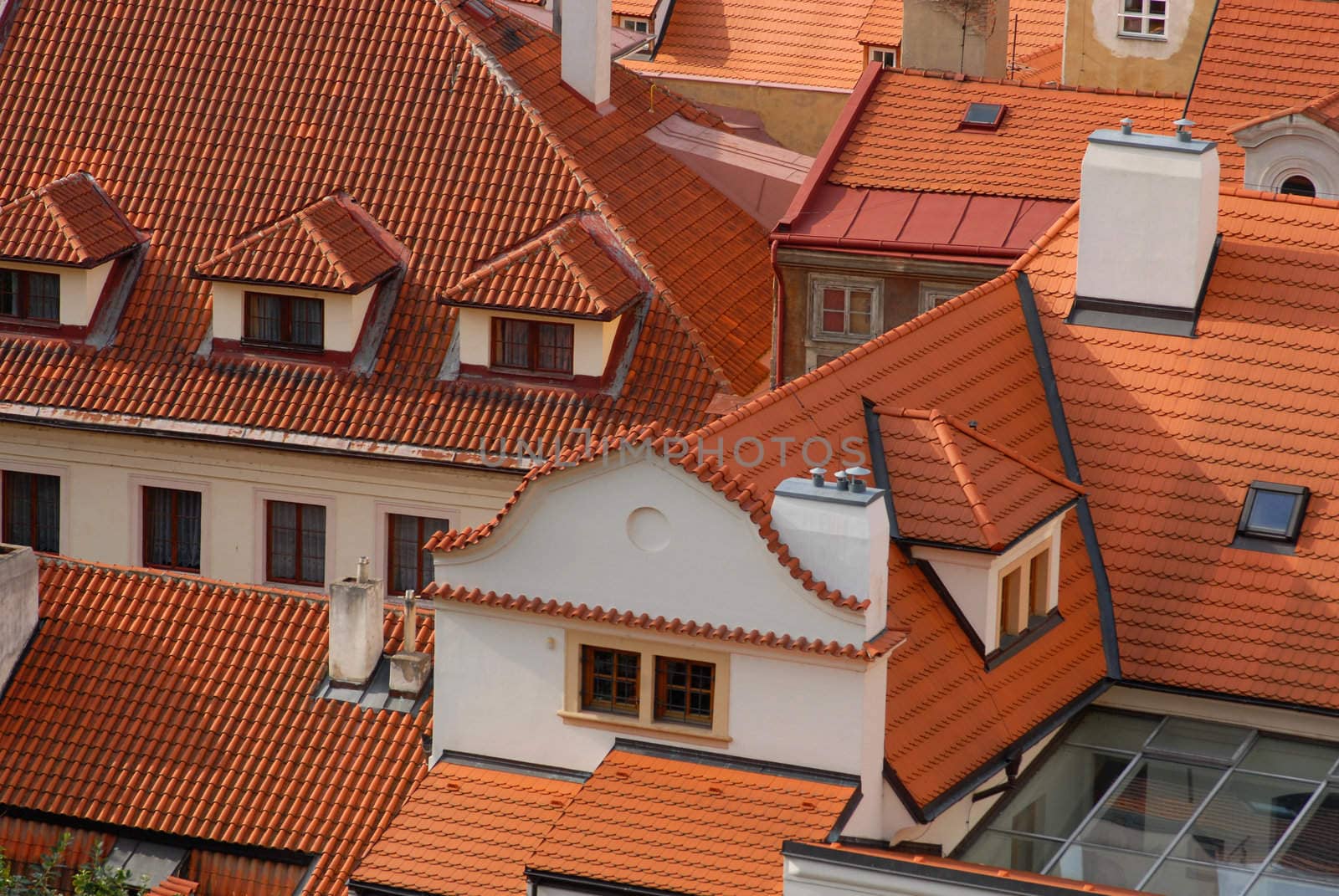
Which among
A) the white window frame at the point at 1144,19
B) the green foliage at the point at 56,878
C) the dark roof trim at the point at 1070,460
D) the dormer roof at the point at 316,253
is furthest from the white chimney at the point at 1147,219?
the white window frame at the point at 1144,19

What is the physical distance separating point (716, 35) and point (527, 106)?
2178 cm

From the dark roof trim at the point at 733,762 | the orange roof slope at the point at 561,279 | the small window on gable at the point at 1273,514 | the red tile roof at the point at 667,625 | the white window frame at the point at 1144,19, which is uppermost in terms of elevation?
the white window frame at the point at 1144,19

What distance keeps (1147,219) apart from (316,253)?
51.8 feet

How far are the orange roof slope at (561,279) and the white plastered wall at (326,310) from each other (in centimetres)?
167

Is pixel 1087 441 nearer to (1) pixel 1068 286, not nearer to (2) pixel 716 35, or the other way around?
(1) pixel 1068 286

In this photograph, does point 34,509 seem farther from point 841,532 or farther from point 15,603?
point 841,532

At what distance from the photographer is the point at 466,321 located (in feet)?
162

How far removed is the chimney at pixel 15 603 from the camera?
40906 mm

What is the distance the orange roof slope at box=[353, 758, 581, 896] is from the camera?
109ft

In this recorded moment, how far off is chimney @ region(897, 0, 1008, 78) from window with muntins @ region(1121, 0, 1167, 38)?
8.96 ft

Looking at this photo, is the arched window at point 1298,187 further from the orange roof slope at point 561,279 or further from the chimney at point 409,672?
the chimney at point 409,672

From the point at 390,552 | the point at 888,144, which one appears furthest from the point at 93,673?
the point at 888,144

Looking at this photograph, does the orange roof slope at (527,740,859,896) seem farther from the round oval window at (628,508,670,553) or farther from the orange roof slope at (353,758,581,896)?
the round oval window at (628,508,670,553)

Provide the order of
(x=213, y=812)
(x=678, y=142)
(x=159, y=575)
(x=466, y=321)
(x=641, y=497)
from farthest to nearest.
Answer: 1. (x=678, y=142)
2. (x=466, y=321)
3. (x=159, y=575)
4. (x=213, y=812)
5. (x=641, y=497)
